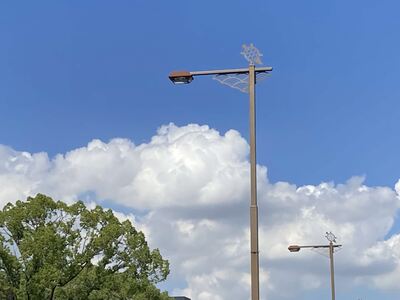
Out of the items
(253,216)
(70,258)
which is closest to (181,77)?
(253,216)

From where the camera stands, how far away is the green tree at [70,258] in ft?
134

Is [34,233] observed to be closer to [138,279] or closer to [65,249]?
[65,249]

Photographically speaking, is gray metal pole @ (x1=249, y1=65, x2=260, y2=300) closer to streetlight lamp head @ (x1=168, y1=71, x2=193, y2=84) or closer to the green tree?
streetlight lamp head @ (x1=168, y1=71, x2=193, y2=84)

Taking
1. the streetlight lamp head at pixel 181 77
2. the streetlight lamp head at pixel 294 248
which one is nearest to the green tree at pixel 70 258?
the streetlight lamp head at pixel 294 248

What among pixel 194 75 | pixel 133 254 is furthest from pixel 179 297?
pixel 194 75

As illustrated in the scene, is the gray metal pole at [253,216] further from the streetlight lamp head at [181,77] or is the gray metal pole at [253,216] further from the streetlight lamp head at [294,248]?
the streetlight lamp head at [294,248]

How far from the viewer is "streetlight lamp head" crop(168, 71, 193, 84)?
1619cm

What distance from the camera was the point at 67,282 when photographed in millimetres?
41594

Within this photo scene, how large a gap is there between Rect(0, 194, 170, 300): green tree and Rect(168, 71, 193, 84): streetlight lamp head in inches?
1007

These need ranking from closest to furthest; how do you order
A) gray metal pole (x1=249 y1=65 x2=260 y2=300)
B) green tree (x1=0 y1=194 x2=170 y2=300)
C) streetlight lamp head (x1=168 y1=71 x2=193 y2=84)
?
1. gray metal pole (x1=249 y1=65 x2=260 y2=300)
2. streetlight lamp head (x1=168 y1=71 x2=193 y2=84)
3. green tree (x1=0 y1=194 x2=170 y2=300)

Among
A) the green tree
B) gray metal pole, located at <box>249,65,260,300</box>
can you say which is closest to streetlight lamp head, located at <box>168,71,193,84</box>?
gray metal pole, located at <box>249,65,260,300</box>

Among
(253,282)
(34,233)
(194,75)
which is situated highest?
(34,233)

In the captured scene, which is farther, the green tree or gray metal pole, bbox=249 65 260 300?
the green tree

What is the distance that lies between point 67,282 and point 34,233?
3245 mm
